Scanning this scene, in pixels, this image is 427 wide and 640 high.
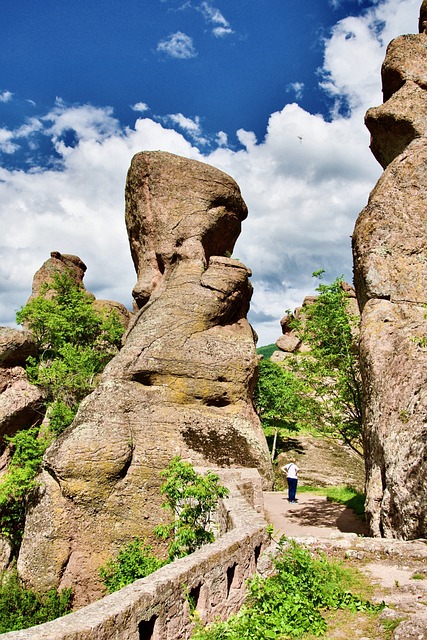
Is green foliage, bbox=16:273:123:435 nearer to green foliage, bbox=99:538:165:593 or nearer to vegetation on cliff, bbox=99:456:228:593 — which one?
green foliage, bbox=99:538:165:593

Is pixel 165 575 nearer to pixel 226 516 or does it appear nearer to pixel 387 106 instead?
pixel 226 516

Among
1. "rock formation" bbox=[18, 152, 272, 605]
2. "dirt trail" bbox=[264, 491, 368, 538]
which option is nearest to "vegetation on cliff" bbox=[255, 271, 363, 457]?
"rock formation" bbox=[18, 152, 272, 605]

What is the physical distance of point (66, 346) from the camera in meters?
22.2

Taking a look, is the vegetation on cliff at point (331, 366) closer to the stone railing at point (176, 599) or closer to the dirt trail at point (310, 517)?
the dirt trail at point (310, 517)

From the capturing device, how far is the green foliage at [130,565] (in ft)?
42.8

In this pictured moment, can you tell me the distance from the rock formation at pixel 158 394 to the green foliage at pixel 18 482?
1.29 meters

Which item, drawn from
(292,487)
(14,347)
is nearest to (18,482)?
(14,347)

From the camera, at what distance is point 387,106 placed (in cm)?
1836

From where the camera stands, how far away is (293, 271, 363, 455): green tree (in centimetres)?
1680

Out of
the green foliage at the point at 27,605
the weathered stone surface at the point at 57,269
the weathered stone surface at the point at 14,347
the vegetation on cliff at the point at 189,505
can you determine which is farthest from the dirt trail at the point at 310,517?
the weathered stone surface at the point at 57,269

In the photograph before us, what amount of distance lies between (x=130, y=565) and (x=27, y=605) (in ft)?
9.22

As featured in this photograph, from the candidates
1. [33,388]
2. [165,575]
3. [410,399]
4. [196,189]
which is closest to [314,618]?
[165,575]

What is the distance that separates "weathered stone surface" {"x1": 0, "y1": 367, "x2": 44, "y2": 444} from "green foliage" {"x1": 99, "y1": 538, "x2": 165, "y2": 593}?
810 centimetres

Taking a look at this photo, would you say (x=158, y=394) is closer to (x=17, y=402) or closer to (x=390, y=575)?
(x=17, y=402)
